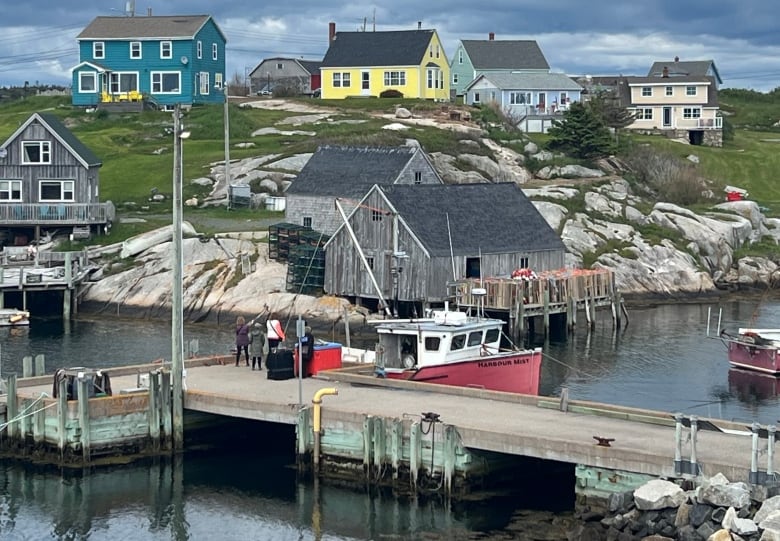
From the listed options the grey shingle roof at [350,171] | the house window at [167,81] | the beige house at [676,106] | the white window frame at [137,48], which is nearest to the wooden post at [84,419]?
the grey shingle roof at [350,171]

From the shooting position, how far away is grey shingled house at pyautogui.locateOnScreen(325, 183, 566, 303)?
219ft

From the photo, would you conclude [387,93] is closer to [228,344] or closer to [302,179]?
[302,179]

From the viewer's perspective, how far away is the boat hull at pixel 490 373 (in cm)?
4466

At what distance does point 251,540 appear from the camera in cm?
3447

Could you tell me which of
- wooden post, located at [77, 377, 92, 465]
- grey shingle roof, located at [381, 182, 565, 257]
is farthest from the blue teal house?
wooden post, located at [77, 377, 92, 465]

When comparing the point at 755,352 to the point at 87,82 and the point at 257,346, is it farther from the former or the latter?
the point at 87,82

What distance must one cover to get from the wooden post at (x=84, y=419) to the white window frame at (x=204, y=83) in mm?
73525

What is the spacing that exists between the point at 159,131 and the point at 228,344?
41.1 meters

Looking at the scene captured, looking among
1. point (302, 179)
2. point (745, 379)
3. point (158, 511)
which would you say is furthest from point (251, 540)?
point (302, 179)

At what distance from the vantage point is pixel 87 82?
109688 mm

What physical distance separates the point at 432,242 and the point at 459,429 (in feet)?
102

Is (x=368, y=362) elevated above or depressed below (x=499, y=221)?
below

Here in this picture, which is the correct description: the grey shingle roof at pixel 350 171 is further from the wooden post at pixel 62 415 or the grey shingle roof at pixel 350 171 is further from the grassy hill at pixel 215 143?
the wooden post at pixel 62 415

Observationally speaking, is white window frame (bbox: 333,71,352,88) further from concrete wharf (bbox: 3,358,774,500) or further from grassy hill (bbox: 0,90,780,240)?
concrete wharf (bbox: 3,358,774,500)
